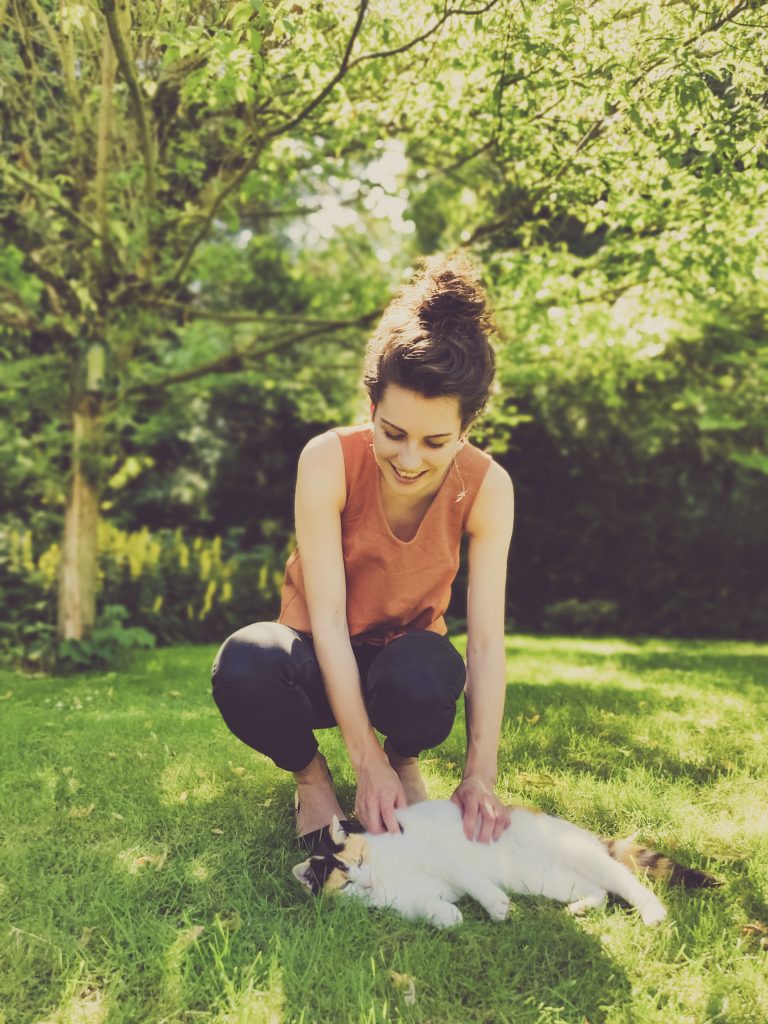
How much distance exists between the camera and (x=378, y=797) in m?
2.00

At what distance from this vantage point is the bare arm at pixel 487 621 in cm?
218

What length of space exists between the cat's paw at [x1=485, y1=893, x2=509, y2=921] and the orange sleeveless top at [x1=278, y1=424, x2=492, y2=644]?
0.74 m

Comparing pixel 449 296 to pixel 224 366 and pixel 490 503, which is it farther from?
pixel 224 366

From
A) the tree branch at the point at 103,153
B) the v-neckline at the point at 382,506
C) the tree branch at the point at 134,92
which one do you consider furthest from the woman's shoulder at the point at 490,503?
the tree branch at the point at 103,153

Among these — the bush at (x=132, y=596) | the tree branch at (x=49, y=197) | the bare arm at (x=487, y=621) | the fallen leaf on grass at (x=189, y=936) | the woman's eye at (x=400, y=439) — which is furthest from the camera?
the bush at (x=132, y=596)

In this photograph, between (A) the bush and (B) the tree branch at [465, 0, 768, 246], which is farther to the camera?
(A) the bush

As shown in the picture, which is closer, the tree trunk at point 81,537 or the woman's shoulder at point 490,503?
the woman's shoulder at point 490,503

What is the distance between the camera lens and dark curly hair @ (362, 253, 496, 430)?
201cm

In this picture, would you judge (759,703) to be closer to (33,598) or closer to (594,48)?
(594,48)

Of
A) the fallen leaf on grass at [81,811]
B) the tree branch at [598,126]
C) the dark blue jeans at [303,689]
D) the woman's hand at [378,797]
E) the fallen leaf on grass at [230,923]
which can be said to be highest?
the tree branch at [598,126]

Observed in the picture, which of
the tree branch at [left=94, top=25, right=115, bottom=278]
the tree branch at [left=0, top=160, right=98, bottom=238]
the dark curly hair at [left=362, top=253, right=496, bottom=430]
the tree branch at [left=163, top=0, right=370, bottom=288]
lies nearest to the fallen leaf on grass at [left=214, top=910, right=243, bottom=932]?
the dark curly hair at [left=362, top=253, right=496, bottom=430]

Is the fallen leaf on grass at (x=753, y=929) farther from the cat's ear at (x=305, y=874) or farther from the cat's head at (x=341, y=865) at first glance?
the cat's ear at (x=305, y=874)

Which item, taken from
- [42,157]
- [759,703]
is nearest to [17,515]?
[42,157]

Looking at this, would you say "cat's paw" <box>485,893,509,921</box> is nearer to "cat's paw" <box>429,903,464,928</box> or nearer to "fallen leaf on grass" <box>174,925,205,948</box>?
"cat's paw" <box>429,903,464,928</box>
